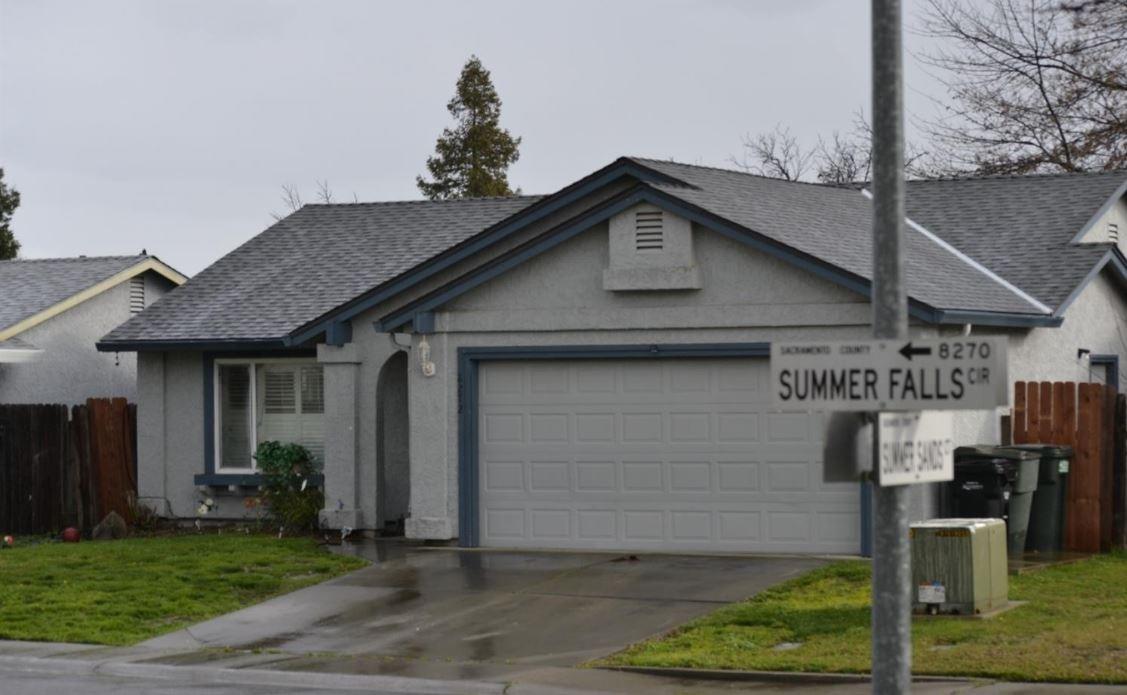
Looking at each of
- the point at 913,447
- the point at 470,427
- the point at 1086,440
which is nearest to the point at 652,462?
the point at 470,427

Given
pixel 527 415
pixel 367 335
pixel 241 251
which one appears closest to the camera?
pixel 527 415

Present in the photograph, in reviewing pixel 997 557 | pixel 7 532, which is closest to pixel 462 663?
pixel 997 557

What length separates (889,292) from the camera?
7465 mm

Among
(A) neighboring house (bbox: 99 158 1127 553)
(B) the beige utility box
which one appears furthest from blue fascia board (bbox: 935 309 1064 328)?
(B) the beige utility box

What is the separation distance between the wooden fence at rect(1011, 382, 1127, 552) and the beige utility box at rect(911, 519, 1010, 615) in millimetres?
4953

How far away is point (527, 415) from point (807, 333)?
339 centimetres

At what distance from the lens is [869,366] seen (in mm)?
7457

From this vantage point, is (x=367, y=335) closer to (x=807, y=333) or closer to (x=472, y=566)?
(x=472, y=566)

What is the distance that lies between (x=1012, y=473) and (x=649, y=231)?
462 cm

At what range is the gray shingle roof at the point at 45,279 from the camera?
27.1 meters

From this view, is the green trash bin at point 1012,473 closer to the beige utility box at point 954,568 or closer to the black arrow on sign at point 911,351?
the beige utility box at point 954,568

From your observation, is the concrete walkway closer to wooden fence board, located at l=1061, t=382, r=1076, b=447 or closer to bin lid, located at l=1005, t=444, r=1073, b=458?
bin lid, located at l=1005, t=444, r=1073, b=458

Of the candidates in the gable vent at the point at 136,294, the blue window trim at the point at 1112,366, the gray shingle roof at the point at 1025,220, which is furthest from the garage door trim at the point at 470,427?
the gable vent at the point at 136,294

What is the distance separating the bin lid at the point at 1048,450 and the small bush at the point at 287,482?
8.84 meters
